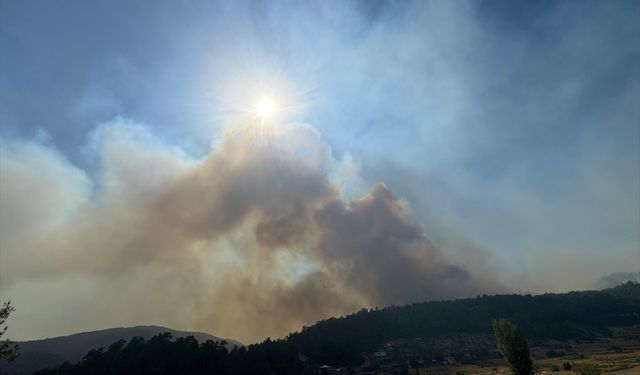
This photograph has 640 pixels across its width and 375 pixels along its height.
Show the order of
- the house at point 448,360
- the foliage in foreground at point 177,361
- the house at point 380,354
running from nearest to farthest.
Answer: the foliage in foreground at point 177,361
the house at point 448,360
the house at point 380,354

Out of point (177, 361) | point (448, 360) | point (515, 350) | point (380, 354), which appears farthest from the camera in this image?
point (380, 354)

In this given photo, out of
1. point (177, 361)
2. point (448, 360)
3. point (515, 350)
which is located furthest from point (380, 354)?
point (515, 350)

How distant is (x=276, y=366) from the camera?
14075 centimetres

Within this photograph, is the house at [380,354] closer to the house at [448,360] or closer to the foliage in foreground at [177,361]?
the house at [448,360]

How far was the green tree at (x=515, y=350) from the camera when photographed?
256 feet

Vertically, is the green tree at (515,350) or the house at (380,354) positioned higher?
the green tree at (515,350)

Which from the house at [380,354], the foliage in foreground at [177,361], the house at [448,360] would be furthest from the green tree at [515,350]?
the house at [380,354]

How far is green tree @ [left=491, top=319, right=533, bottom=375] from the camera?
78062mm

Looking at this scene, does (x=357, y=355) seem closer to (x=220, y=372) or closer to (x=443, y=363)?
(x=443, y=363)

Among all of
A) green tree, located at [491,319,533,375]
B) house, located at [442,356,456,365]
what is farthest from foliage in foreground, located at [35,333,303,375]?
green tree, located at [491,319,533,375]

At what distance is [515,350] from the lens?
7875 centimetres

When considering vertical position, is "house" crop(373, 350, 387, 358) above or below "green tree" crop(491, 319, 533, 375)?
below

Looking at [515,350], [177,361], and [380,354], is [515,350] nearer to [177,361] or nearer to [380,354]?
[177,361]

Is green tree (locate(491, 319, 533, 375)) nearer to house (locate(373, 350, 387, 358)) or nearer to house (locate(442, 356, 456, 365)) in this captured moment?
house (locate(442, 356, 456, 365))
